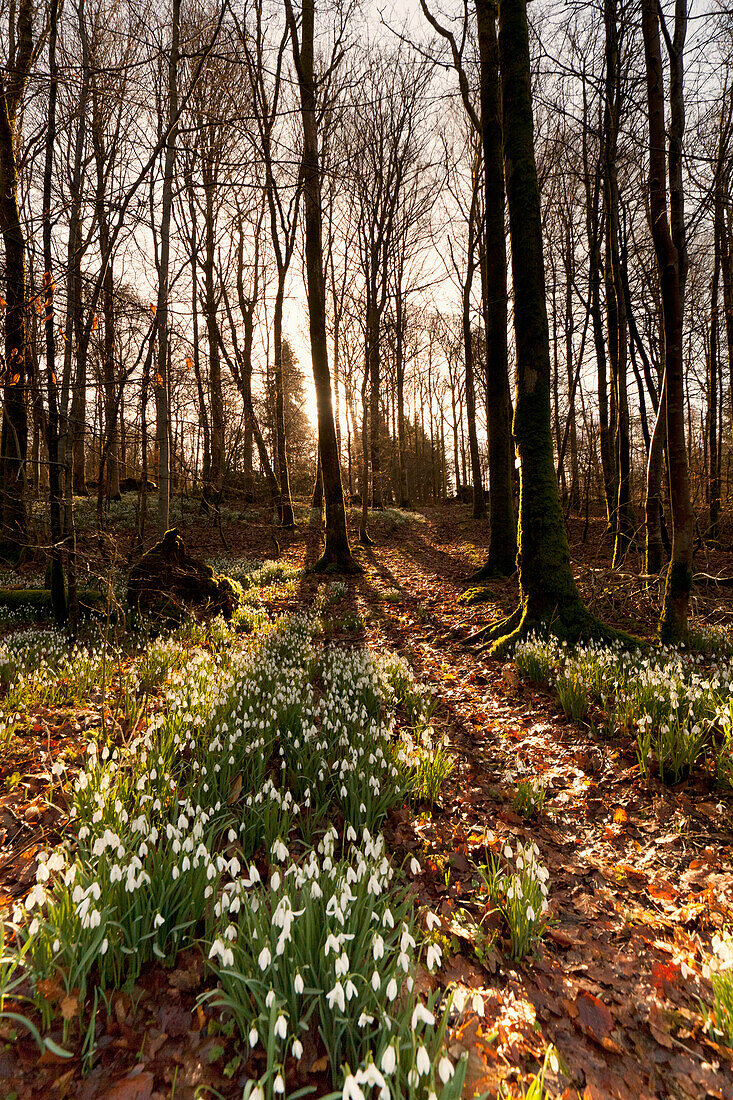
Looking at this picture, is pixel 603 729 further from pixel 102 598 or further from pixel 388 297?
A: pixel 388 297

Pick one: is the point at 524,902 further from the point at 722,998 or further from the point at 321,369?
the point at 321,369

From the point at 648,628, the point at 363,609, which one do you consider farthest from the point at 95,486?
the point at 648,628

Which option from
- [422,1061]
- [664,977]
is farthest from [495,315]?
[422,1061]

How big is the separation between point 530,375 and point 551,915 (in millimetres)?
5538

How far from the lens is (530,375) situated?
248 inches

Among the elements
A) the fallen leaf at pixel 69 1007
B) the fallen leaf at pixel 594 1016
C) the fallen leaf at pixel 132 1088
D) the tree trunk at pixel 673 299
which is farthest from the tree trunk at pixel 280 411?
the fallen leaf at pixel 132 1088

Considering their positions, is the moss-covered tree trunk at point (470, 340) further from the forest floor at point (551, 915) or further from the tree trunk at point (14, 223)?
the forest floor at point (551, 915)

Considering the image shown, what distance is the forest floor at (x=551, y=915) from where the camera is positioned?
1745 millimetres

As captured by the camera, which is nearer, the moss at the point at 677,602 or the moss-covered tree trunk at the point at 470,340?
the moss at the point at 677,602

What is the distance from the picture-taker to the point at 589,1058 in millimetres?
1888

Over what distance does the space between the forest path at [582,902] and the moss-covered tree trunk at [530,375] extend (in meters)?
1.47

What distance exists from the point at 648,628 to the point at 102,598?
800 cm

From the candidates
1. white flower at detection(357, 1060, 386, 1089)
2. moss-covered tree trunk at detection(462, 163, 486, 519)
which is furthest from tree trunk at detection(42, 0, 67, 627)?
moss-covered tree trunk at detection(462, 163, 486, 519)

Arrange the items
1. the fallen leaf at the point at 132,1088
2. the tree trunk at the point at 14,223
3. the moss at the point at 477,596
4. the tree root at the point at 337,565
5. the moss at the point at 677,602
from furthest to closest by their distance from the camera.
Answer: the tree root at the point at 337,565
the moss at the point at 477,596
the moss at the point at 677,602
the tree trunk at the point at 14,223
the fallen leaf at the point at 132,1088
